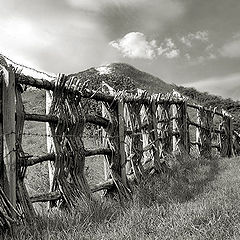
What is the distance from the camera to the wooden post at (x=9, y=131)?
12.0 ft

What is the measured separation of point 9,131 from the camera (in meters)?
3.71

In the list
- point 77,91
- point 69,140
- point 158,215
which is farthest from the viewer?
point 77,91

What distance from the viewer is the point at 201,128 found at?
1099 cm

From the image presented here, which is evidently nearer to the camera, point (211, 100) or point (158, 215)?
point (158, 215)

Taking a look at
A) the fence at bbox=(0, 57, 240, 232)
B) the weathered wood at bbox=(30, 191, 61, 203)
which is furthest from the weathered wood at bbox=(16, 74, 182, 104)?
the weathered wood at bbox=(30, 191, 61, 203)

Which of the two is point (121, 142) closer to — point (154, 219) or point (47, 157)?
point (47, 157)

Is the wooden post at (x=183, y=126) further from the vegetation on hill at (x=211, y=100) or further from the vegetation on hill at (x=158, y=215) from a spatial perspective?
the vegetation on hill at (x=211, y=100)

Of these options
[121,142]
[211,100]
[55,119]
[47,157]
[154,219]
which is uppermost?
[211,100]

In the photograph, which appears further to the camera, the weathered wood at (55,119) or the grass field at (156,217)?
the weathered wood at (55,119)

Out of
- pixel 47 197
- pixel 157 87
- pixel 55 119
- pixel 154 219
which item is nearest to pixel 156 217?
pixel 154 219

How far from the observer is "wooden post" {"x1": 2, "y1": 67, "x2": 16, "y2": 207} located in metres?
3.67

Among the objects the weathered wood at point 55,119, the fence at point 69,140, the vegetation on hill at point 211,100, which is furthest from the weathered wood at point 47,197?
the vegetation on hill at point 211,100

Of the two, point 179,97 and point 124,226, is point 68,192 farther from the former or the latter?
point 179,97

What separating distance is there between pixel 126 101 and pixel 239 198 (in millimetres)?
2429
